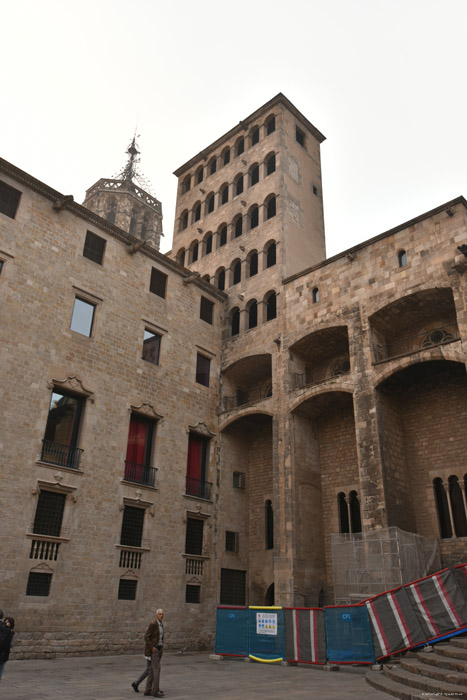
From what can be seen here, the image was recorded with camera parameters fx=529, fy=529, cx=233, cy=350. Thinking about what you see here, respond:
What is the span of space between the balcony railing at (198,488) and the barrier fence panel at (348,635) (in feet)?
31.1

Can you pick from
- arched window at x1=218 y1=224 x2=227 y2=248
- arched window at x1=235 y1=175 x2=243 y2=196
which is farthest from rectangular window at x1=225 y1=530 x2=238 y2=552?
arched window at x1=235 y1=175 x2=243 y2=196

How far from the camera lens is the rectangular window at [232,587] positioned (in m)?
21.8

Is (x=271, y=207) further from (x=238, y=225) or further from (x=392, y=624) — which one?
(x=392, y=624)

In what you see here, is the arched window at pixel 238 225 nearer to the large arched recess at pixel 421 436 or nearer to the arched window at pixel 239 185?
the arched window at pixel 239 185

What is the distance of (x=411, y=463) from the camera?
792 inches

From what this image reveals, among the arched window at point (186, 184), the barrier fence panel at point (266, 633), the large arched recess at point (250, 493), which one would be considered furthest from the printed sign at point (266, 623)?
the arched window at point (186, 184)

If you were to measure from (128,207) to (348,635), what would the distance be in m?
35.7

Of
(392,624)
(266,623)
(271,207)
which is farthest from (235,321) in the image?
(392,624)

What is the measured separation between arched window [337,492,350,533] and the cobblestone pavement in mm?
7326

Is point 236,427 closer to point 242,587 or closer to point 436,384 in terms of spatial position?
point 242,587

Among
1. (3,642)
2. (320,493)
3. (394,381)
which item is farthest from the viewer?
(320,493)

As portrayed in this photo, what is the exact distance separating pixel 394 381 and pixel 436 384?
6.16 ft

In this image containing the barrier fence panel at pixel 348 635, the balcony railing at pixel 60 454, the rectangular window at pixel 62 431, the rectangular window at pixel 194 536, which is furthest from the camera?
the rectangular window at pixel 194 536

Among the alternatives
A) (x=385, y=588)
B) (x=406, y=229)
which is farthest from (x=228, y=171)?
(x=385, y=588)
